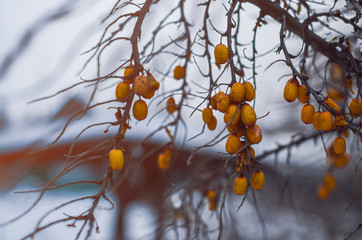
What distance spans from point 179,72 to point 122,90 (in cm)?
59

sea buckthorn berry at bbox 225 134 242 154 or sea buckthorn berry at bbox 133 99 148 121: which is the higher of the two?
sea buckthorn berry at bbox 133 99 148 121

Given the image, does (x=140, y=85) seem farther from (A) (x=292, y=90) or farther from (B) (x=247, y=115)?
(A) (x=292, y=90)

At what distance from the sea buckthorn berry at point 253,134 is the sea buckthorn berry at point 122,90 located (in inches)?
13.6

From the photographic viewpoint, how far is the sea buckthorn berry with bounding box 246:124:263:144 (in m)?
0.89


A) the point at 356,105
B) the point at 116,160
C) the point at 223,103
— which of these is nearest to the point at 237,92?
the point at 223,103

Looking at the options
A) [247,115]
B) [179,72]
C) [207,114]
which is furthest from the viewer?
[179,72]

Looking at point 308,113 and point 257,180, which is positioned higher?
point 308,113

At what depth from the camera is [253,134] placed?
902 mm

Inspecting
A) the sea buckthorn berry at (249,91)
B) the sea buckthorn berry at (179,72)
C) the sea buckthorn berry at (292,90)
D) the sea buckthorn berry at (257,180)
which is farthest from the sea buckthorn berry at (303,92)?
the sea buckthorn berry at (179,72)

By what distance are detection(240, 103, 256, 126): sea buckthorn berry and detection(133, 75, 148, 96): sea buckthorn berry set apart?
Answer: 26 cm

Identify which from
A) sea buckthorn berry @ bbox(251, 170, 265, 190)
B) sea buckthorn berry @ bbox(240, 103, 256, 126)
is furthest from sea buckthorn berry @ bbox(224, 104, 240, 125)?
sea buckthorn berry @ bbox(251, 170, 265, 190)

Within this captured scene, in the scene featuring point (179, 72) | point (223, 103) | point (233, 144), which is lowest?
point (233, 144)

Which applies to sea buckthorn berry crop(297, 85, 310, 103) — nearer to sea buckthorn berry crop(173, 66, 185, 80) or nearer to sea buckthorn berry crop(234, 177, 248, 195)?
sea buckthorn berry crop(234, 177, 248, 195)

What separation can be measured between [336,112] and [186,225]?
998 mm
